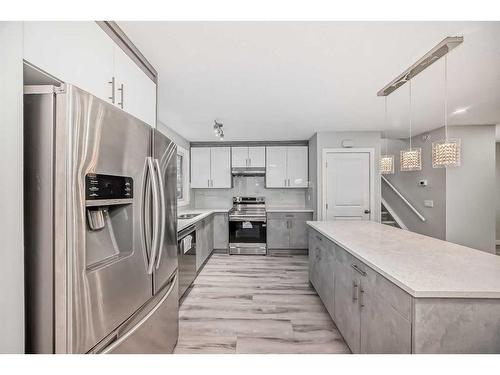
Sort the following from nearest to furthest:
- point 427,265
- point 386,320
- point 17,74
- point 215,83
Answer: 1. point 17,74
2. point 386,320
3. point 427,265
4. point 215,83

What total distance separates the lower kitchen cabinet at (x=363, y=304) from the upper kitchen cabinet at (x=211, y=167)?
3.19 meters

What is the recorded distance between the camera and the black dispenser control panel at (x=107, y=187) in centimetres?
98

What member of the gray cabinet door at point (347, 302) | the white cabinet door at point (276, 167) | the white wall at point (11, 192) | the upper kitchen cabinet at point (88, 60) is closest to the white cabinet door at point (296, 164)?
the white cabinet door at point (276, 167)

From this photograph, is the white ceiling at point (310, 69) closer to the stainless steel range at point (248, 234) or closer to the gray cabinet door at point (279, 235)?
the stainless steel range at point (248, 234)

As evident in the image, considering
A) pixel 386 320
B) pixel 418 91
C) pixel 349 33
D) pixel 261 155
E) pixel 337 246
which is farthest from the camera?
pixel 261 155

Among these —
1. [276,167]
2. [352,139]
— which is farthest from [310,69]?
[276,167]

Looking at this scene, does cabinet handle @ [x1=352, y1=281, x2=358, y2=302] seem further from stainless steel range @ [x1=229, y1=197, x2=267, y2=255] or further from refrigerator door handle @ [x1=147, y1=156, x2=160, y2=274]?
stainless steel range @ [x1=229, y1=197, x2=267, y2=255]

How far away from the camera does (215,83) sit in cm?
235

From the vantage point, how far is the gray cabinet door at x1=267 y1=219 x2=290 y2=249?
4.89m

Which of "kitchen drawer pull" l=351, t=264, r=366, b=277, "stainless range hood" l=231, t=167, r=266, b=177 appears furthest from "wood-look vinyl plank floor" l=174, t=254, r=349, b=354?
"stainless range hood" l=231, t=167, r=266, b=177

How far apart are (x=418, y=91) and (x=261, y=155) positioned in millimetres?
3067

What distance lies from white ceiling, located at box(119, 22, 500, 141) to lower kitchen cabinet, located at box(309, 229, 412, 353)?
1.49m
